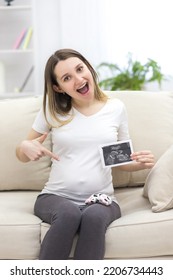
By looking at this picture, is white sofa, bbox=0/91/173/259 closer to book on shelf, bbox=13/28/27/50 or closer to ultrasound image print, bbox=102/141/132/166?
ultrasound image print, bbox=102/141/132/166

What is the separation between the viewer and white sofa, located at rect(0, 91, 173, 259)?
5.46 feet

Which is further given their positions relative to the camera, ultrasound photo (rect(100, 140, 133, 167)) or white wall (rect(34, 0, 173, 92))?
white wall (rect(34, 0, 173, 92))

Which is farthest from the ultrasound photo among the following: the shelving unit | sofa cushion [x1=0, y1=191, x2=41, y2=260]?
the shelving unit

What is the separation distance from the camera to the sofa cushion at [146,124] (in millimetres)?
2191

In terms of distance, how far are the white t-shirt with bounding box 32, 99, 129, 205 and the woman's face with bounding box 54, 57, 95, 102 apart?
9 cm

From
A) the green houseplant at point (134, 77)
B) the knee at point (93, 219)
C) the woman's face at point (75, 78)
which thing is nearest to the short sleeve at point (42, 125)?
the woman's face at point (75, 78)

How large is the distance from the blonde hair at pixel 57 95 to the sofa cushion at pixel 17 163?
0.27m

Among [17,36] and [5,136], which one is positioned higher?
[17,36]

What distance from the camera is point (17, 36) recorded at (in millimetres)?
4449

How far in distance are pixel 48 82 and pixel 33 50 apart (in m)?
2.30

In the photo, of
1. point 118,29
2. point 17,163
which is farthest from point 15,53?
point 17,163
